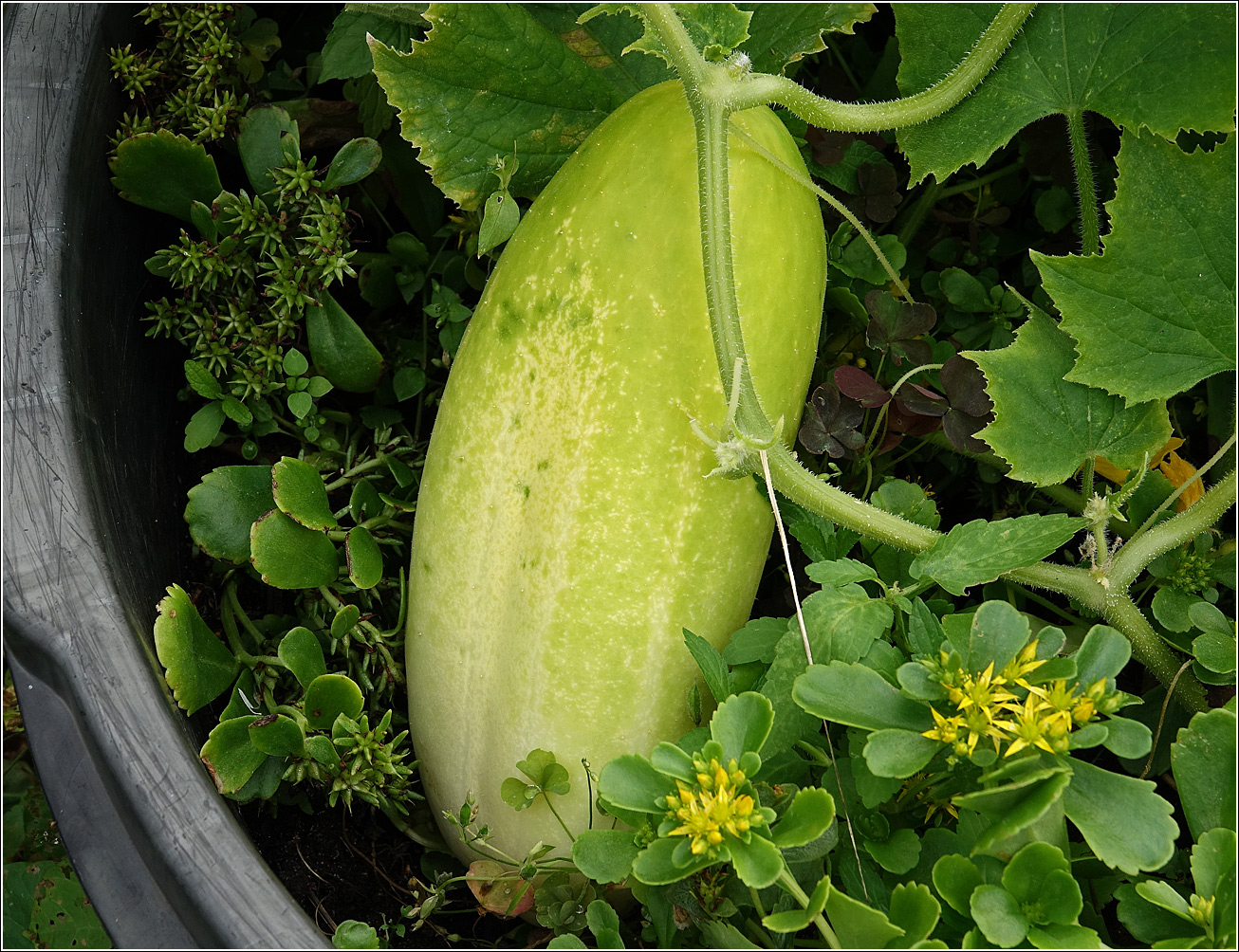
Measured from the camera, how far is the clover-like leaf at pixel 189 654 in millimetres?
856

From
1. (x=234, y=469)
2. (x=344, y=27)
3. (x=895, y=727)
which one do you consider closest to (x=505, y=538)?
(x=234, y=469)

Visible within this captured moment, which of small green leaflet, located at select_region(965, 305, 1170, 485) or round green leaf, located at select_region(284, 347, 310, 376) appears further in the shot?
round green leaf, located at select_region(284, 347, 310, 376)

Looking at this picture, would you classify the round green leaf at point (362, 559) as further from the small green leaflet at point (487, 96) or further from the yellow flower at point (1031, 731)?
the yellow flower at point (1031, 731)

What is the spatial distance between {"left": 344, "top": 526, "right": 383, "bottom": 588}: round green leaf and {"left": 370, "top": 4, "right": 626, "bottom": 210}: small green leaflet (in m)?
0.35

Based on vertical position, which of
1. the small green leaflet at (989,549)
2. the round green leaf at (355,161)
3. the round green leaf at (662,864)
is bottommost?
the round green leaf at (662,864)

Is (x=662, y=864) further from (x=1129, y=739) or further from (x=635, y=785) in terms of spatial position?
(x=1129, y=739)

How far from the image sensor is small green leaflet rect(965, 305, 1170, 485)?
93cm

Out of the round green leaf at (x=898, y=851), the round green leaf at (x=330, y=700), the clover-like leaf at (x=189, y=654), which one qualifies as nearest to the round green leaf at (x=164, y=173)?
the clover-like leaf at (x=189, y=654)

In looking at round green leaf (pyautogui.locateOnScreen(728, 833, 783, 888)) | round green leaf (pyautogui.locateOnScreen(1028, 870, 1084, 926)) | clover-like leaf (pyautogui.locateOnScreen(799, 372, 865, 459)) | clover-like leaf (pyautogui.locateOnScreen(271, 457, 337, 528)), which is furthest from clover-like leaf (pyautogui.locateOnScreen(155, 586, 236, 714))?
round green leaf (pyautogui.locateOnScreen(1028, 870, 1084, 926))

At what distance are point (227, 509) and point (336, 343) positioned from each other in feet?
0.66

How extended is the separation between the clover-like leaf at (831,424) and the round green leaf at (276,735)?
521 mm

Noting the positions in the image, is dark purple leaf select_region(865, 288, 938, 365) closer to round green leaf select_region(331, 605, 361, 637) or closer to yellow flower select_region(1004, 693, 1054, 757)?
yellow flower select_region(1004, 693, 1054, 757)

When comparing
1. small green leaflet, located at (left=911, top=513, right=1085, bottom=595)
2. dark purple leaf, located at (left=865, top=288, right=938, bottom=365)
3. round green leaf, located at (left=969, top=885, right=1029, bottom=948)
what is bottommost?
round green leaf, located at (left=969, top=885, right=1029, bottom=948)

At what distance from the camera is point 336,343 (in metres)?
1.07
